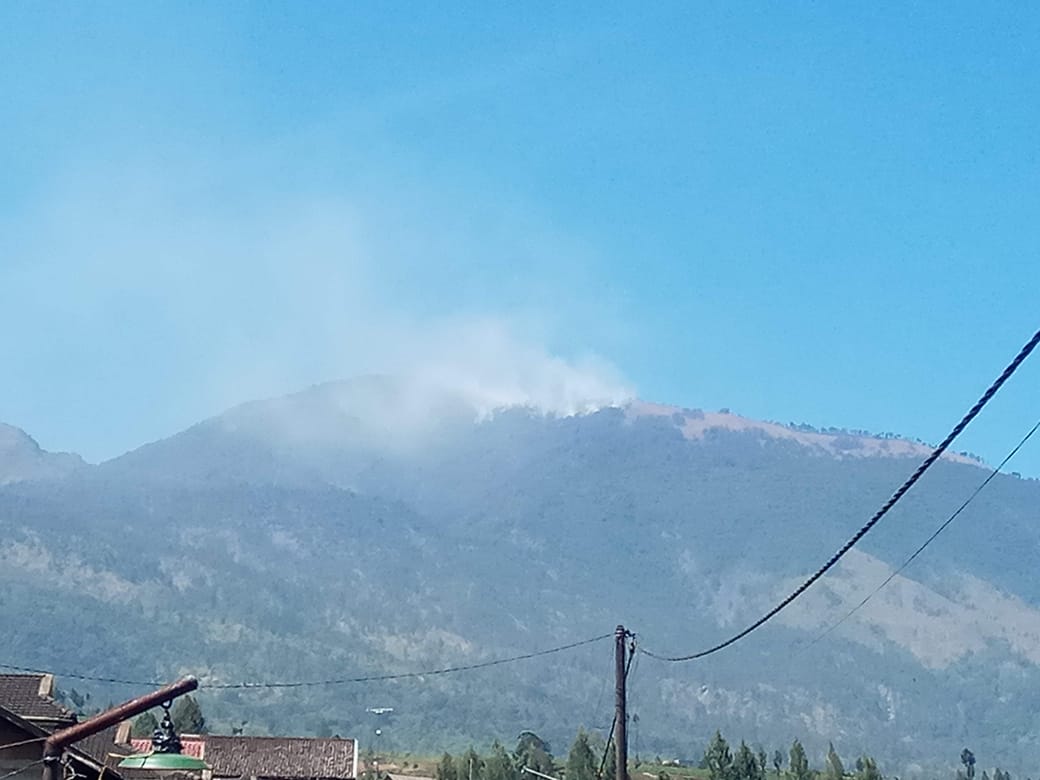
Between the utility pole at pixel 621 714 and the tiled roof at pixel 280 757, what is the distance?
35.8 meters

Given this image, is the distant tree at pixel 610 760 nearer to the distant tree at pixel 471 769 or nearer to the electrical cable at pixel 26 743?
the distant tree at pixel 471 769

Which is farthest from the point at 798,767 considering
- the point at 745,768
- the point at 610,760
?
the point at 610,760

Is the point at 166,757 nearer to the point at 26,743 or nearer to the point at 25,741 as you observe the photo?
the point at 26,743

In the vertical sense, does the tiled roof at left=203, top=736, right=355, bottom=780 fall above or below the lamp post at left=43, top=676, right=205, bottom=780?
above

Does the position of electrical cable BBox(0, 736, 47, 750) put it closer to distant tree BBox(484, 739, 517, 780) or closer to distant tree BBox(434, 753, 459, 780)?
distant tree BBox(484, 739, 517, 780)

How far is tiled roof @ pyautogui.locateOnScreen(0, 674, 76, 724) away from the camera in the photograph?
33.1m

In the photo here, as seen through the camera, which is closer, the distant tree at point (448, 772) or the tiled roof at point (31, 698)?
the tiled roof at point (31, 698)

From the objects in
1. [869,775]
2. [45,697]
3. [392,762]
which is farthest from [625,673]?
[392,762]

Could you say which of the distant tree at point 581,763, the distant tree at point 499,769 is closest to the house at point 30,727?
the distant tree at point 581,763

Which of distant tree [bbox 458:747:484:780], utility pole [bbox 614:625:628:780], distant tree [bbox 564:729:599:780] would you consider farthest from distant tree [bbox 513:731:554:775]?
utility pole [bbox 614:625:628:780]

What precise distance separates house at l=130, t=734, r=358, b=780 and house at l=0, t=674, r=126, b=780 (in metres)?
30.8

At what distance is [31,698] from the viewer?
34688mm

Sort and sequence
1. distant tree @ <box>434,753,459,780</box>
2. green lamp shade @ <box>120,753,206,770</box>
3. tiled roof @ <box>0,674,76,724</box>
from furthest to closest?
distant tree @ <box>434,753,459,780</box>
tiled roof @ <box>0,674,76,724</box>
green lamp shade @ <box>120,753,206,770</box>

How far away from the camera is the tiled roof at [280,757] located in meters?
69.7
